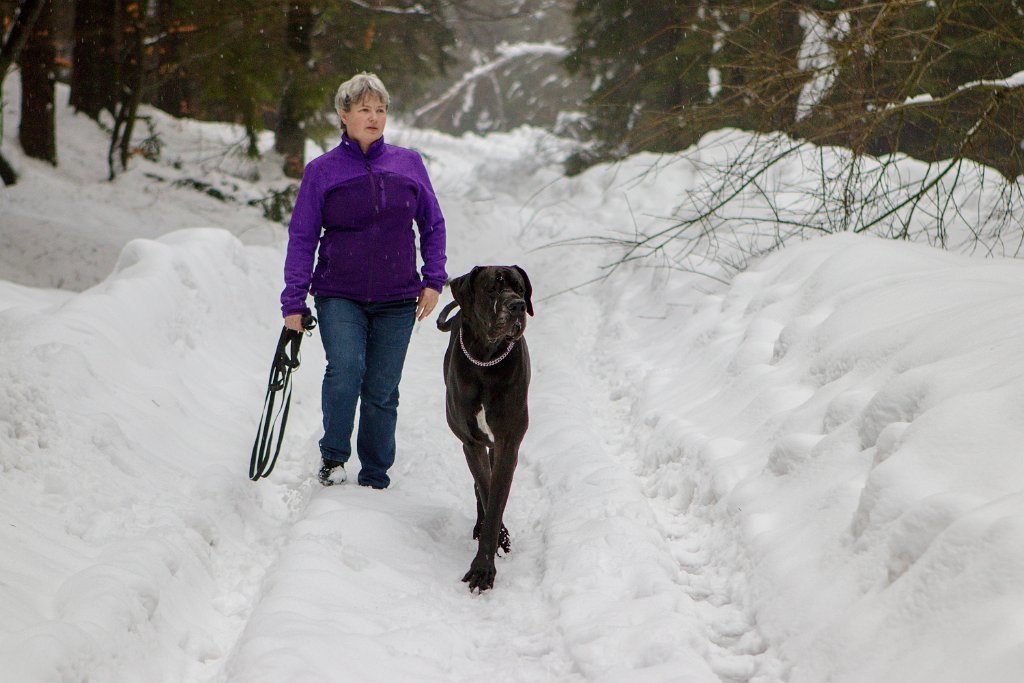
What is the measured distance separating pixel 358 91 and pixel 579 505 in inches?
95.1

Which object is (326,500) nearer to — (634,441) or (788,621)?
(634,441)

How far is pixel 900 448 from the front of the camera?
292cm

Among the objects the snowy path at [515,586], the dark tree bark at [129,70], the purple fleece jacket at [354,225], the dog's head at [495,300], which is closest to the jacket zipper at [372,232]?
the purple fleece jacket at [354,225]

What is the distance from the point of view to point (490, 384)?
3.72m

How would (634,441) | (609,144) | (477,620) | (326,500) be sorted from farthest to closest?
Result: (609,144), (634,441), (326,500), (477,620)

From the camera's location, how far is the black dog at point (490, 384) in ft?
11.7

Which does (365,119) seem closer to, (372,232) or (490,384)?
(372,232)

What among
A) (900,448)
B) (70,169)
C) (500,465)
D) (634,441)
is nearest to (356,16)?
(70,169)

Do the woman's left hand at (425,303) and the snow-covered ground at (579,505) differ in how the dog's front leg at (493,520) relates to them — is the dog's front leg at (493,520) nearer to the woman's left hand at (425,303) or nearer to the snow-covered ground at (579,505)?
the snow-covered ground at (579,505)

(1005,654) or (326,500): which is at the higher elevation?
(1005,654)

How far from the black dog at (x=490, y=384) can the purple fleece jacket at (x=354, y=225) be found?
680 millimetres

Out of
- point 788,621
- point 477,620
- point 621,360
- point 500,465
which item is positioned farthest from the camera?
point 621,360

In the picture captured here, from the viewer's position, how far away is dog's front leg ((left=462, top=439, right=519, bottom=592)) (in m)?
3.57

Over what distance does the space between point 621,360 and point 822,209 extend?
235 centimetres
